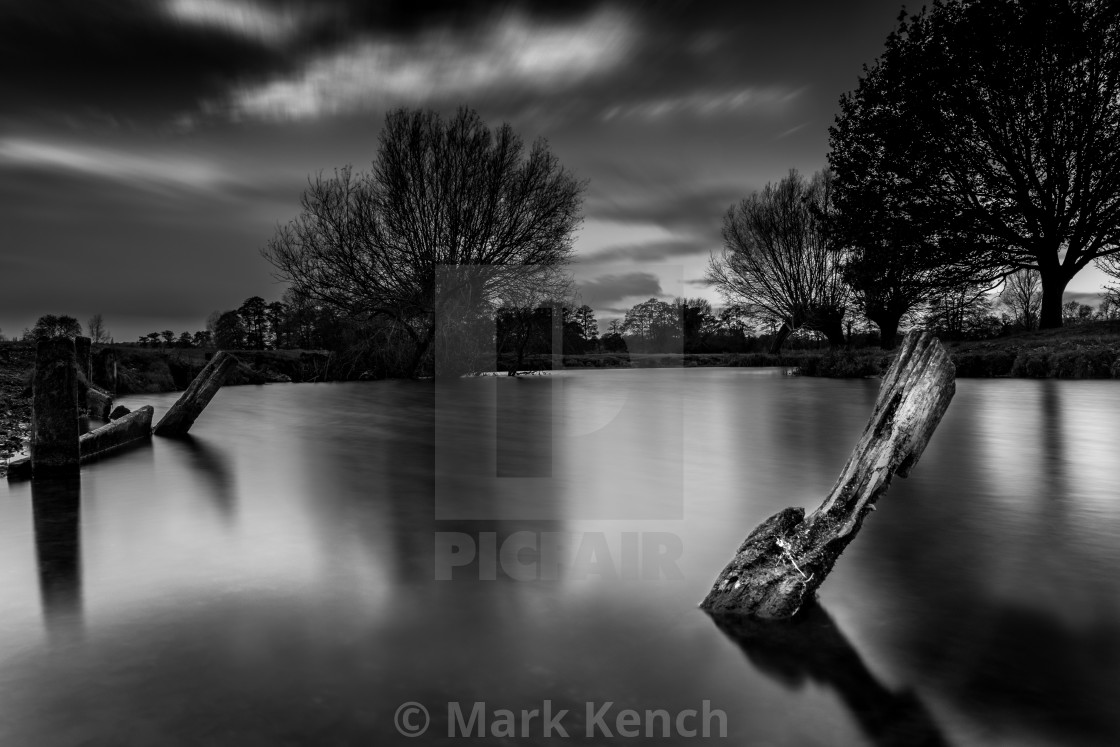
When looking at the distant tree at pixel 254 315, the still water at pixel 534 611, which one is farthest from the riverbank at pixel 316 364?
the distant tree at pixel 254 315

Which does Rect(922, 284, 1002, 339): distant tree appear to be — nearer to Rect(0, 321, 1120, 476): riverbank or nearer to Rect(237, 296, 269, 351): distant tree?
Rect(0, 321, 1120, 476): riverbank

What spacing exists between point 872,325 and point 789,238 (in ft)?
29.1

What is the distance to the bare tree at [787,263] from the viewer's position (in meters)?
28.7

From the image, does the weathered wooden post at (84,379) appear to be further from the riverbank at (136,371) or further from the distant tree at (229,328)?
the distant tree at (229,328)

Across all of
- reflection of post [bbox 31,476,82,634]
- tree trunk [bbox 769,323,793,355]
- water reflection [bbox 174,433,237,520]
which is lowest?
water reflection [bbox 174,433,237,520]

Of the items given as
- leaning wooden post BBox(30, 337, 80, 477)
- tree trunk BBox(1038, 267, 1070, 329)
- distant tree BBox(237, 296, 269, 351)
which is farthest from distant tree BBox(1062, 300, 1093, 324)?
distant tree BBox(237, 296, 269, 351)

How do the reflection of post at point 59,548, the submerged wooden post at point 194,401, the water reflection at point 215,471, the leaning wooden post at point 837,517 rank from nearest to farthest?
1. the leaning wooden post at point 837,517
2. the reflection of post at point 59,548
3. the water reflection at point 215,471
4. the submerged wooden post at point 194,401

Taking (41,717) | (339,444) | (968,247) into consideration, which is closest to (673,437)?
(339,444)

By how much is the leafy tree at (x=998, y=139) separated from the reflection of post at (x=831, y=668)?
1710 cm

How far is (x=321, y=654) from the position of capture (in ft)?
5.30

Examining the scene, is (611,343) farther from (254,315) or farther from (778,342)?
(254,315)

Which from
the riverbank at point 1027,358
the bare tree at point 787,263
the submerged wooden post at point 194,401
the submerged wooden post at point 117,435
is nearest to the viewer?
the submerged wooden post at point 117,435

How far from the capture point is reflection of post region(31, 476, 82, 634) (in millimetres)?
1937

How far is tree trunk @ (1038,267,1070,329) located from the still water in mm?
14547
